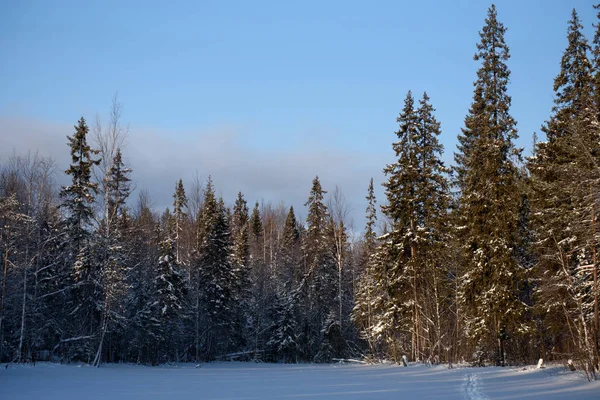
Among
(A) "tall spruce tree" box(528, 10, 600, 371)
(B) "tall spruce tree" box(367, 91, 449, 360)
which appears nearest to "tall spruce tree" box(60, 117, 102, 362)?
(B) "tall spruce tree" box(367, 91, 449, 360)

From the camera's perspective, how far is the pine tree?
25.0m

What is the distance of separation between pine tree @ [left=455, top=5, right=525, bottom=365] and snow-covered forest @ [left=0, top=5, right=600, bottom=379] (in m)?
0.09

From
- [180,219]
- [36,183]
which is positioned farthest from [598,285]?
[180,219]

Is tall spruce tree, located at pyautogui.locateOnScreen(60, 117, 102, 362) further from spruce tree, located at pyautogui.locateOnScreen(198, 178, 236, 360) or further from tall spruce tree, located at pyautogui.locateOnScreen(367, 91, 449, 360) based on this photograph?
tall spruce tree, located at pyautogui.locateOnScreen(367, 91, 449, 360)

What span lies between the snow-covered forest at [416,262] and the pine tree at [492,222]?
9 cm

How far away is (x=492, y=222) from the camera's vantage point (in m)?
26.0

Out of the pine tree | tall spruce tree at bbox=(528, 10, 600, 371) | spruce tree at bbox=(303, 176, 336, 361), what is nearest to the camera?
tall spruce tree at bbox=(528, 10, 600, 371)

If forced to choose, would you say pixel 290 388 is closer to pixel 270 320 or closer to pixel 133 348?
pixel 133 348

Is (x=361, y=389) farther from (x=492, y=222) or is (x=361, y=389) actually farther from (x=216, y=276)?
(x=216, y=276)

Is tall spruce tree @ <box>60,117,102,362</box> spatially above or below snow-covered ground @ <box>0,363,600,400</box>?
above

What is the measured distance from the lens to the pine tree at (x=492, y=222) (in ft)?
82.2

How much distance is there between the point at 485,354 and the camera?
88.7 ft

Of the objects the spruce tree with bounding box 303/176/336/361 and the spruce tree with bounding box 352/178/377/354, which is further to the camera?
the spruce tree with bounding box 303/176/336/361

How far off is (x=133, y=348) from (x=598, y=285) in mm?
32573
